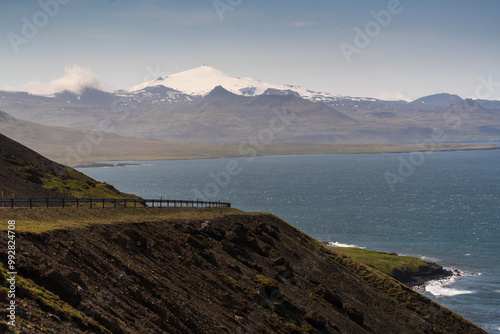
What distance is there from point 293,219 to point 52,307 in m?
129

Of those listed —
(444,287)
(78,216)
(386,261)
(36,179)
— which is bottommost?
→ (444,287)

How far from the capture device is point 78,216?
47.1 meters

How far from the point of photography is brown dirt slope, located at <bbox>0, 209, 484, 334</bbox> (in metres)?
26.5

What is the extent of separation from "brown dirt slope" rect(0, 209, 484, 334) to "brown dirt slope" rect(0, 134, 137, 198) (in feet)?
72.8

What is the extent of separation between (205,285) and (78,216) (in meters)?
13.7

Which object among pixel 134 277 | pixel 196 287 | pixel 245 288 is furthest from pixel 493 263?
pixel 134 277

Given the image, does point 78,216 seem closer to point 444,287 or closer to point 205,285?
point 205,285

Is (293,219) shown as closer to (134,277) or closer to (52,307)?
(134,277)

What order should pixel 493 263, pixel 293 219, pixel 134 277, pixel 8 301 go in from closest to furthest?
pixel 8 301 < pixel 134 277 < pixel 493 263 < pixel 293 219

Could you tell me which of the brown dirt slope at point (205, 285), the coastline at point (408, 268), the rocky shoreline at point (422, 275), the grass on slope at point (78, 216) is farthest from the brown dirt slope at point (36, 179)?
the rocky shoreline at point (422, 275)

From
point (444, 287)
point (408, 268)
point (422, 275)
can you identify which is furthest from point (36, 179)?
point (444, 287)

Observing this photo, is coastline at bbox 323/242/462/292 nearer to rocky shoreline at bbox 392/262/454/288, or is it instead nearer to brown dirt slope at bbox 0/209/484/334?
rocky shoreline at bbox 392/262/454/288

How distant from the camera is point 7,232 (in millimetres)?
30734

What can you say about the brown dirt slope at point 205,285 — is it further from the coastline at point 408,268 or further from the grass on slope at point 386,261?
the coastline at point 408,268
